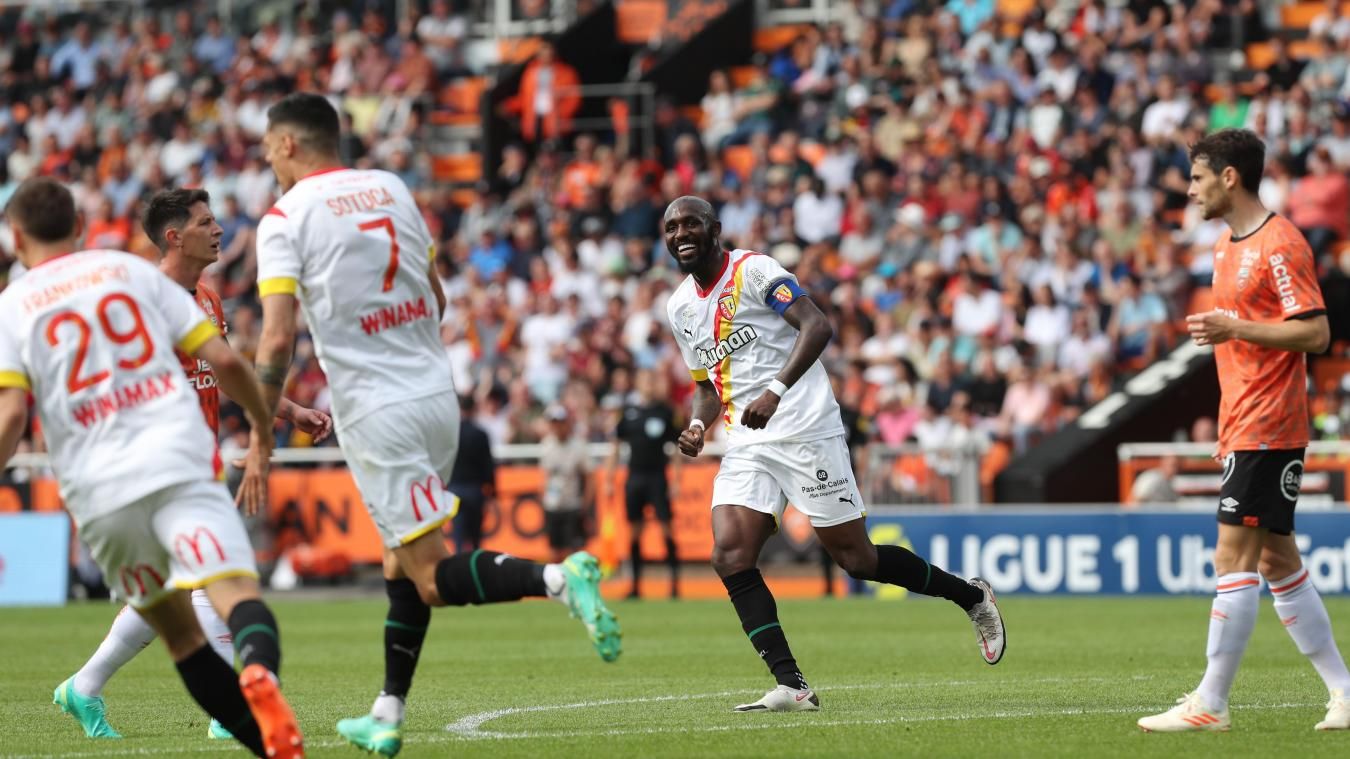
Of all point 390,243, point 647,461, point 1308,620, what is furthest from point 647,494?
point 390,243

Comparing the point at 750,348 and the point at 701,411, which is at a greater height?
the point at 750,348

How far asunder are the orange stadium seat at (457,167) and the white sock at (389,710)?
2564cm

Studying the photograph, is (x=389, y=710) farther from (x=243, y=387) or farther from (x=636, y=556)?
(x=636, y=556)

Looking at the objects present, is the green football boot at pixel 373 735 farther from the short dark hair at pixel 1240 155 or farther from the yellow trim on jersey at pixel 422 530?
the short dark hair at pixel 1240 155

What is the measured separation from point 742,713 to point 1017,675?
2.63m

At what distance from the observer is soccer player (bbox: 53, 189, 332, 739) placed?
947cm

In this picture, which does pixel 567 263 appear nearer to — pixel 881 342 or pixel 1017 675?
pixel 881 342

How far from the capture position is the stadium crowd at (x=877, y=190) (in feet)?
77.7

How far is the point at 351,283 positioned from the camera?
7809mm

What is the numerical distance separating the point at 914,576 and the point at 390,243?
3.86 meters

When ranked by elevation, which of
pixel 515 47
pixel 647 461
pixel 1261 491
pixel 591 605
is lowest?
pixel 647 461

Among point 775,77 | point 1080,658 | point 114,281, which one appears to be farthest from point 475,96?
point 114,281

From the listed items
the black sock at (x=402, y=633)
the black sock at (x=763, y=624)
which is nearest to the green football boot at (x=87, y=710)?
the black sock at (x=402, y=633)

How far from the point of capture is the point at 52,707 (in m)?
11.0
